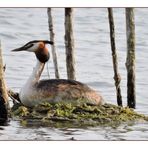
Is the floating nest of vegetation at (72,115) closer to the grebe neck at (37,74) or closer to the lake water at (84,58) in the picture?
the lake water at (84,58)

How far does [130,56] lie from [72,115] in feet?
6.93

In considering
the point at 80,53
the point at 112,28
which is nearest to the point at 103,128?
the point at 112,28

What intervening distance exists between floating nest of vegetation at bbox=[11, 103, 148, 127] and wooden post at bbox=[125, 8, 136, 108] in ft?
4.86

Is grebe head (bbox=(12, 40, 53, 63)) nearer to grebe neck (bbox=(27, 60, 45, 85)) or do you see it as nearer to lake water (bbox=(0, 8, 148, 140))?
grebe neck (bbox=(27, 60, 45, 85))

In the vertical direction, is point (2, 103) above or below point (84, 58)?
below

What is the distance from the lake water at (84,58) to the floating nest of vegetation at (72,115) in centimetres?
17

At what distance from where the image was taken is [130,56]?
1295 centimetres

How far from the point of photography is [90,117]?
11188 millimetres

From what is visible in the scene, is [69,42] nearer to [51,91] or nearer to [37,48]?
[37,48]

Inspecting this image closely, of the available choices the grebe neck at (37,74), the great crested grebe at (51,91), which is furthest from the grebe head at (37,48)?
the grebe neck at (37,74)

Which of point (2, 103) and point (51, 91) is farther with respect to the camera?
point (51, 91)

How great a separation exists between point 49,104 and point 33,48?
777 mm

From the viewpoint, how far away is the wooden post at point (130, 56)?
12.7 metres

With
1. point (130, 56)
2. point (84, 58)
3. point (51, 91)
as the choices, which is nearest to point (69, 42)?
point (130, 56)
